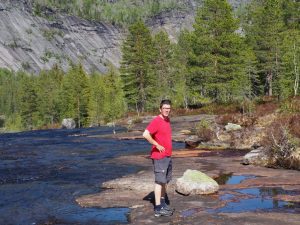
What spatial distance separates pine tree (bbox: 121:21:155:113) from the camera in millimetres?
71375

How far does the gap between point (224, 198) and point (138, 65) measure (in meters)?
60.2

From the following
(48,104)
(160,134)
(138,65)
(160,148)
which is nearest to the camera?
(160,148)

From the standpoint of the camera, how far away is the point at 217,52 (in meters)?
56.8

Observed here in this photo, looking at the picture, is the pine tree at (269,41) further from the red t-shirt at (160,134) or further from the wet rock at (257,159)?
the red t-shirt at (160,134)

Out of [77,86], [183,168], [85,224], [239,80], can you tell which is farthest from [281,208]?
[77,86]

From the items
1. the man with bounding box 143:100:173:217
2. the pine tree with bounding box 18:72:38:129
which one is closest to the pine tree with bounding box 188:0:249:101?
the man with bounding box 143:100:173:217

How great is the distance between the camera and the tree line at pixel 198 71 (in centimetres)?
5566

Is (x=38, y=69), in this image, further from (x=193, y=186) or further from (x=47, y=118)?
(x=193, y=186)

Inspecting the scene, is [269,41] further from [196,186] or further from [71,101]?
[196,186]

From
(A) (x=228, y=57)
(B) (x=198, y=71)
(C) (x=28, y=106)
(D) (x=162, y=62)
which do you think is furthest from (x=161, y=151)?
(C) (x=28, y=106)

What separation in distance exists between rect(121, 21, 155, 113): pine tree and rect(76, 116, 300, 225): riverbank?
177ft

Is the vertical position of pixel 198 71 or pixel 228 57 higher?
pixel 228 57

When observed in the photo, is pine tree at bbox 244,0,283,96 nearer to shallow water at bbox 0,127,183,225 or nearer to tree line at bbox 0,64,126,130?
tree line at bbox 0,64,126,130

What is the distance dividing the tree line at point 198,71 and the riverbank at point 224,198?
31.7 m
